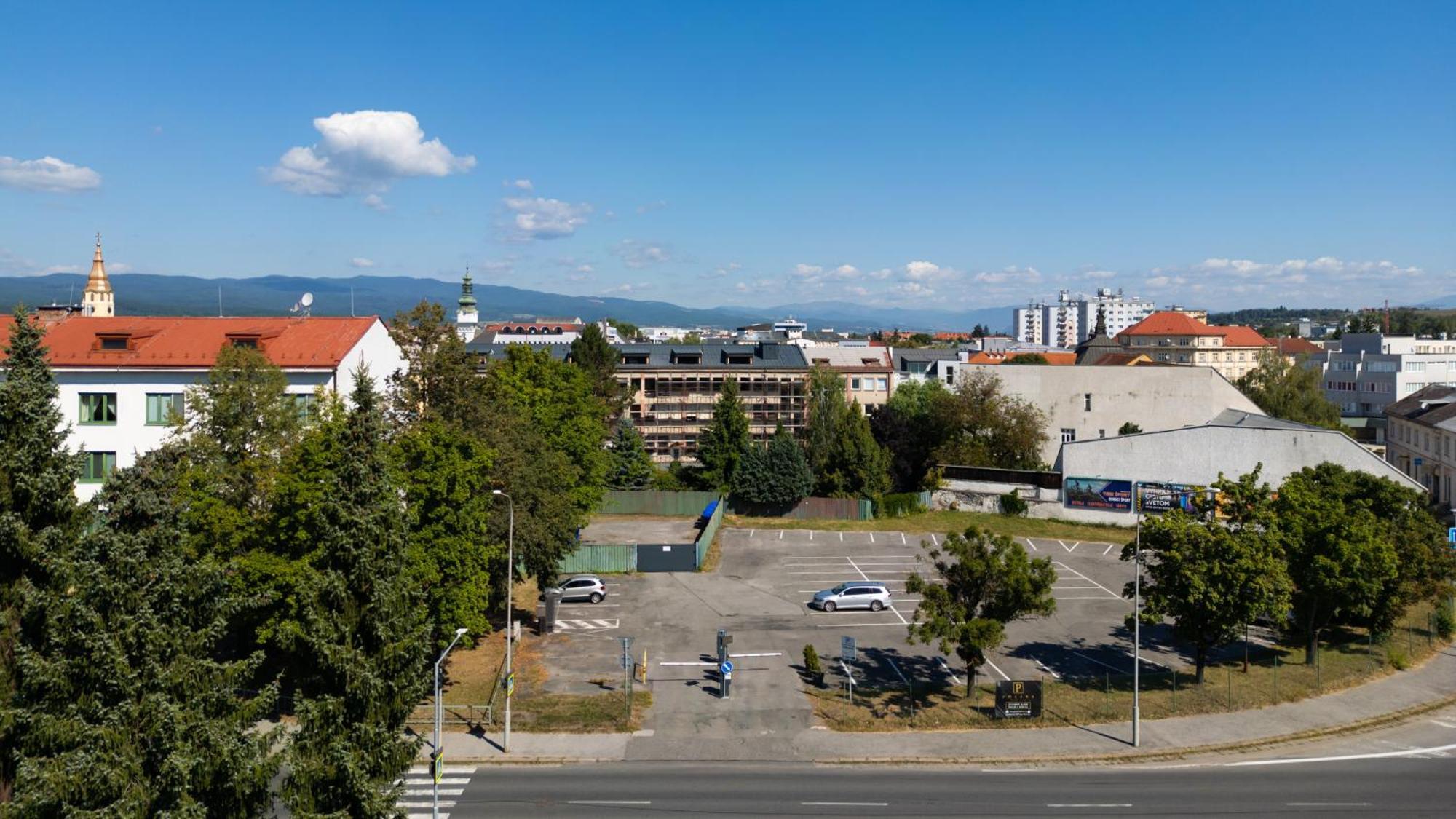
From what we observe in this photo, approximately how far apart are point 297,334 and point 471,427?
16.9 metres

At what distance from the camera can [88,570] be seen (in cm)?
1526

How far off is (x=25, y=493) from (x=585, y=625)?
1078 inches

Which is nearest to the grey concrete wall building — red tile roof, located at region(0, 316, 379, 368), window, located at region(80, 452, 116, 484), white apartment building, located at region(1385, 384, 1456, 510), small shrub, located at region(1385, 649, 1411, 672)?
white apartment building, located at region(1385, 384, 1456, 510)

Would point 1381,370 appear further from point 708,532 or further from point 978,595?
point 978,595

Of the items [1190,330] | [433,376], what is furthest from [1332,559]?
[1190,330]

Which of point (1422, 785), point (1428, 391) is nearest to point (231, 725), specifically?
point (1422, 785)

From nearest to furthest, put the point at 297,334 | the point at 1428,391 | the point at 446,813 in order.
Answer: the point at 446,813 < the point at 297,334 < the point at 1428,391

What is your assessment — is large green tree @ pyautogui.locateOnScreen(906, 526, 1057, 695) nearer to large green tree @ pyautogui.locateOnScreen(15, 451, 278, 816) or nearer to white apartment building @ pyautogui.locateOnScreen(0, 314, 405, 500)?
large green tree @ pyautogui.locateOnScreen(15, 451, 278, 816)

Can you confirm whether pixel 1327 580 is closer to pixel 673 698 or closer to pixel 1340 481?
pixel 1340 481

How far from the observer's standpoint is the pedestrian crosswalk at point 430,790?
24703 mm

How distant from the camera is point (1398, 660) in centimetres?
3812

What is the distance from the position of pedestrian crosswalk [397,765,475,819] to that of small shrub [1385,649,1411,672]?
34.8 m

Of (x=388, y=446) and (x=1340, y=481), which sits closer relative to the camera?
(x=388, y=446)

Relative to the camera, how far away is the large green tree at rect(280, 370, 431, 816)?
16859mm
